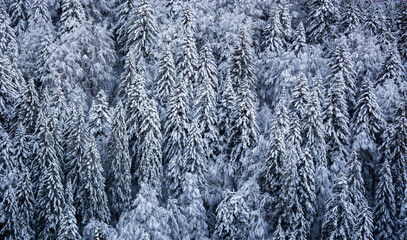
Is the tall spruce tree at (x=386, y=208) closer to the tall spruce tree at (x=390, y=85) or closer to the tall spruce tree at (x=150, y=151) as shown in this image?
the tall spruce tree at (x=390, y=85)

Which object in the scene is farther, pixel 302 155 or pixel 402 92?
pixel 402 92

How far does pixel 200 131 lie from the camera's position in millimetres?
38656

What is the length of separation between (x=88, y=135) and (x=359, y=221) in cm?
2388

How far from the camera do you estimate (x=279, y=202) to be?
33.7 meters

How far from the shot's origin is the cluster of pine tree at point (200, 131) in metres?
34.0

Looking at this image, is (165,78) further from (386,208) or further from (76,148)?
(386,208)

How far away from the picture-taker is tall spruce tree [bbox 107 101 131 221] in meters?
35.9

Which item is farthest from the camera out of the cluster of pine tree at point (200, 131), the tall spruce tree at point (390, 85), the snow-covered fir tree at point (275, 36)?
the snow-covered fir tree at point (275, 36)

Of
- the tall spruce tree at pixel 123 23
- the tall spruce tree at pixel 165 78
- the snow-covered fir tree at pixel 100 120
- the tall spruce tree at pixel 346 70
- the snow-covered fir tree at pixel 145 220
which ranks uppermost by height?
the tall spruce tree at pixel 123 23

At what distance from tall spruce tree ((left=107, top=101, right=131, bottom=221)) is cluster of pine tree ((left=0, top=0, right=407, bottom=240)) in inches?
5.5

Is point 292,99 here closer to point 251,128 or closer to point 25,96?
point 251,128

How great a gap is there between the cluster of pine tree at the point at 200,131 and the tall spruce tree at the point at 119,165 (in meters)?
0.14

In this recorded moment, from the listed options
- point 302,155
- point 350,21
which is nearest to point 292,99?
point 302,155

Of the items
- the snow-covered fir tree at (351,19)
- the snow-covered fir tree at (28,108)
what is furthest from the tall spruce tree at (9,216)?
the snow-covered fir tree at (351,19)
